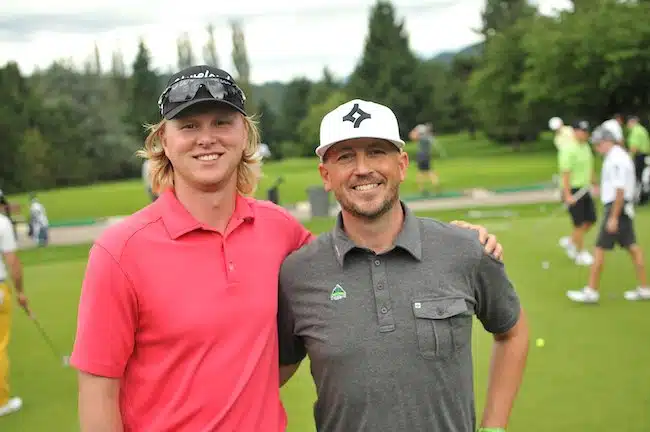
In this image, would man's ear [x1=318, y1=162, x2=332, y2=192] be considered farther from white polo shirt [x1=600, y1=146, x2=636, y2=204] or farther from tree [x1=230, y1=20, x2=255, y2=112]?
tree [x1=230, y1=20, x2=255, y2=112]

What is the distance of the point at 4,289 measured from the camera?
6.85 m

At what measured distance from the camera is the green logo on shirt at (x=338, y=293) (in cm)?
274

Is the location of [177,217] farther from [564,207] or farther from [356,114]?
[564,207]

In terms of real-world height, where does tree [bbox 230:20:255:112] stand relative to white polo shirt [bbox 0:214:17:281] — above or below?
above

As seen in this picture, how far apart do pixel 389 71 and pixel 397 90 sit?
99.8 inches

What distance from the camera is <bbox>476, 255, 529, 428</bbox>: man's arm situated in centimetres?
298


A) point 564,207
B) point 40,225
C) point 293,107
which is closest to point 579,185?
point 564,207

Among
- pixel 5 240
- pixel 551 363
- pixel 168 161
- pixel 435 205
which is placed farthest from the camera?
pixel 435 205

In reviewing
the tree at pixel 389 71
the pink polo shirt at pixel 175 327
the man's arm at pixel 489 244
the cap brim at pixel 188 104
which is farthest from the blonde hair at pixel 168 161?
the tree at pixel 389 71

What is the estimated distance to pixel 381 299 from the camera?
2.68 m

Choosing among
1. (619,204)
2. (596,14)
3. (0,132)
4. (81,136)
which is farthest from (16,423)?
(81,136)

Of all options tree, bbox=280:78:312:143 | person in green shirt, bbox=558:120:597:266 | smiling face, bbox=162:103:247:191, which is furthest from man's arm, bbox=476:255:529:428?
tree, bbox=280:78:312:143

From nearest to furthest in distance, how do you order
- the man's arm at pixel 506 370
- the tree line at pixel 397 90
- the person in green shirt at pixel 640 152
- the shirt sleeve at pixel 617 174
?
the man's arm at pixel 506 370, the shirt sleeve at pixel 617 174, the person in green shirt at pixel 640 152, the tree line at pixel 397 90

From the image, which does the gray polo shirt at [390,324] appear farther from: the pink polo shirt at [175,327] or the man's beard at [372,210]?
the pink polo shirt at [175,327]
